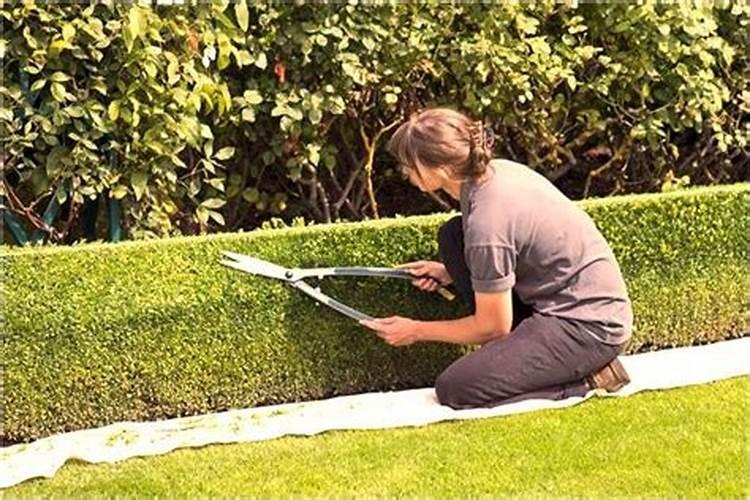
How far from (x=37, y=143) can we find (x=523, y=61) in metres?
2.28

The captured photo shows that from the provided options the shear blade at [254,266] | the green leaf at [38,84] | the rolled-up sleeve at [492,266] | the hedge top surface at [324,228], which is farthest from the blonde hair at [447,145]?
the green leaf at [38,84]

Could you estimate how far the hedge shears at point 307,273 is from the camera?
4422 millimetres

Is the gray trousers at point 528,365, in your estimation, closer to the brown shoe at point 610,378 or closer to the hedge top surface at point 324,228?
the brown shoe at point 610,378

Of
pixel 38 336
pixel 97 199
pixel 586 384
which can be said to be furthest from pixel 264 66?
pixel 586 384

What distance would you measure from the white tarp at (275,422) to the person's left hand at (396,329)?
21 centimetres

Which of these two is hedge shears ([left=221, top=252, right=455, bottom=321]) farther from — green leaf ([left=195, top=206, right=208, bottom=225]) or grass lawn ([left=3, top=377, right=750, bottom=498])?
green leaf ([left=195, top=206, right=208, bottom=225])

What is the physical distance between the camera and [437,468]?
11.9ft

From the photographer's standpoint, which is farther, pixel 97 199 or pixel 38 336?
pixel 97 199

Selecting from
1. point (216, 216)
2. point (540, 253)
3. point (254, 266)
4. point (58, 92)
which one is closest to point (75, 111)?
point (58, 92)

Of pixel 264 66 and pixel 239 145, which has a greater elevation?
pixel 264 66

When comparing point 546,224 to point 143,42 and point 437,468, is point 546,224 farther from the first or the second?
point 143,42

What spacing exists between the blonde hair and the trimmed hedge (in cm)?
55

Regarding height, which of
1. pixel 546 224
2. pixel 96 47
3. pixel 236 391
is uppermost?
pixel 96 47

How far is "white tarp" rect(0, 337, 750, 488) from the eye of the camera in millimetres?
3869
